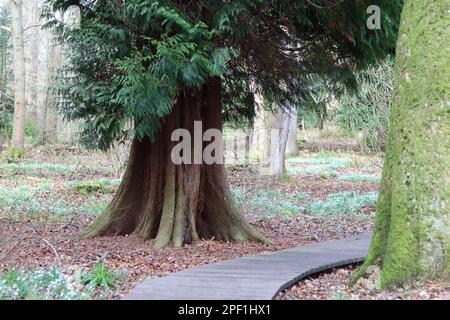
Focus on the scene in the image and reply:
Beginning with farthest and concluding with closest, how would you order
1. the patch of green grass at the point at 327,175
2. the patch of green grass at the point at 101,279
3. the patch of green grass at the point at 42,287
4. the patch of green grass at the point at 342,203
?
the patch of green grass at the point at 327,175 → the patch of green grass at the point at 342,203 → the patch of green grass at the point at 101,279 → the patch of green grass at the point at 42,287

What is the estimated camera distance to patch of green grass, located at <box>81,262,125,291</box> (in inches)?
267

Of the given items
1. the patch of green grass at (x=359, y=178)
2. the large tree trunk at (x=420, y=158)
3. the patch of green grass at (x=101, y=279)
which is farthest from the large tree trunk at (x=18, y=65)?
the large tree trunk at (x=420, y=158)

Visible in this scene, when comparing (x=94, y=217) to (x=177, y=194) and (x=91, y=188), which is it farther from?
(x=91, y=188)

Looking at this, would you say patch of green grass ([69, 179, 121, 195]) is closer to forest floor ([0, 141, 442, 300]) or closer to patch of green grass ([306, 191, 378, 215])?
forest floor ([0, 141, 442, 300])

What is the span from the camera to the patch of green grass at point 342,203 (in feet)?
52.0

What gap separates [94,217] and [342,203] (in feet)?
24.0

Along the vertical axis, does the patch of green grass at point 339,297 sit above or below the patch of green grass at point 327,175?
below

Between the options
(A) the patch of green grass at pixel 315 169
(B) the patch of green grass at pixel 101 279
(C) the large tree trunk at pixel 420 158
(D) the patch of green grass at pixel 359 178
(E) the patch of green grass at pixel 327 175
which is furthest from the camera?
(A) the patch of green grass at pixel 315 169

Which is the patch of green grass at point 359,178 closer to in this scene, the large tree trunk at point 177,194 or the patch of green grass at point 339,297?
the large tree trunk at point 177,194

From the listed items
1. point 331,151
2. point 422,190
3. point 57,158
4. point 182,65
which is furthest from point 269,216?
point 331,151

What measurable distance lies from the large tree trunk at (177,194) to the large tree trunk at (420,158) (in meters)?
4.35

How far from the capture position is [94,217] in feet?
45.6
